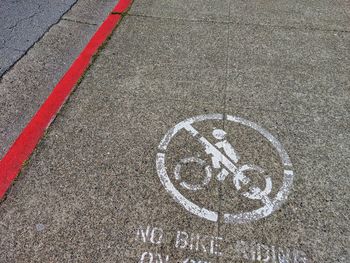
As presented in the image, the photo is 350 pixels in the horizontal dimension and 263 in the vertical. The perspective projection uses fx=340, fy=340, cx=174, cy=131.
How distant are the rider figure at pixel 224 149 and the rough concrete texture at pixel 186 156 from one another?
1.6 inches

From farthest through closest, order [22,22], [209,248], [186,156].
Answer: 1. [22,22]
2. [186,156]
3. [209,248]

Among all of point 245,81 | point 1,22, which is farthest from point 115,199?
point 1,22

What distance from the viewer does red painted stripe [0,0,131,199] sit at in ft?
10.2

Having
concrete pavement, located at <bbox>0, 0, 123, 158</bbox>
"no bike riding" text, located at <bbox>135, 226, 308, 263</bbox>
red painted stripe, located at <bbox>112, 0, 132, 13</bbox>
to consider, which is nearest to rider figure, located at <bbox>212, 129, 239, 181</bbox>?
"no bike riding" text, located at <bbox>135, 226, 308, 263</bbox>

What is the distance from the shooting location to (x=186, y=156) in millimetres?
3219

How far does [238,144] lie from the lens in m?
3.34

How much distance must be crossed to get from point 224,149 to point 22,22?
407cm

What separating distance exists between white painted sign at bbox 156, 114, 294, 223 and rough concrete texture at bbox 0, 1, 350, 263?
0.03 meters

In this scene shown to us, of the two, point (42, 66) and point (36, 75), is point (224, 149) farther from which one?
point (42, 66)

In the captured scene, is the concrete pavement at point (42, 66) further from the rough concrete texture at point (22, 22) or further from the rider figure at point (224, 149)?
the rider figure at point (224, 149)

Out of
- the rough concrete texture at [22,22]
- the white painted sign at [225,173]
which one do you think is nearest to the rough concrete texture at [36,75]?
the rough concrete texture at [22,22]

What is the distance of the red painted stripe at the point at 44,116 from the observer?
3.10m

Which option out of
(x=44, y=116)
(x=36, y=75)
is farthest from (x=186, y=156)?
(x=36, y=75)

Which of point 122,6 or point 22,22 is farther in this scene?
point 122,6
